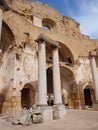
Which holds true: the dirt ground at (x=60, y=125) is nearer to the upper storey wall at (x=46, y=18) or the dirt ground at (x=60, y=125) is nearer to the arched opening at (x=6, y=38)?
the arched opening at (x=6, y=38)

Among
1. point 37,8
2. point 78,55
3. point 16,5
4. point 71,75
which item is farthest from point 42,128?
point 37,8

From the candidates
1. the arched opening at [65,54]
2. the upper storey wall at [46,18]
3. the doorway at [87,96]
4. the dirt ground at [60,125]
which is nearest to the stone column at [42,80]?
the dirt ground at [60,125]

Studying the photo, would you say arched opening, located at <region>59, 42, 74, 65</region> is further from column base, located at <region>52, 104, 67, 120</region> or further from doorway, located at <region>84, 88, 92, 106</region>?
column base, located at <region>52, 104, 67, 120</region>

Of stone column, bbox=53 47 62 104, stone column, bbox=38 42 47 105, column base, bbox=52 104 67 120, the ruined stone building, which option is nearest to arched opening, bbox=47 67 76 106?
the ruined stone building

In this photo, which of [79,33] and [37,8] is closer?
[37,8]

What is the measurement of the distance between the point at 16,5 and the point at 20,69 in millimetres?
14024

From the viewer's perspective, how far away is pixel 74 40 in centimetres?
2267

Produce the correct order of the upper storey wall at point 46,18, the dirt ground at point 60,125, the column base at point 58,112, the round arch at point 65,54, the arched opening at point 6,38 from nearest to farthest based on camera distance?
the dirt ground at point 60,125, the column base at point 58,112, the arched opening at point 6,38, the round arch at point 65,54, the upper storey wall at point 46,18

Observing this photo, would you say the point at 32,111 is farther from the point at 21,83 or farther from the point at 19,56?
the point at 19,56

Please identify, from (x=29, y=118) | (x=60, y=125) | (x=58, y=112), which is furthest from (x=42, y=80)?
(x=60, y=125)

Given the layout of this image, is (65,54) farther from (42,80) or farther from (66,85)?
(42,80)

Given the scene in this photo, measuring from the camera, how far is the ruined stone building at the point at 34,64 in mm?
11727

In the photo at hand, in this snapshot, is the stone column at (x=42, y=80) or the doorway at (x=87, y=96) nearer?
the stone column at (x=42, y=80)

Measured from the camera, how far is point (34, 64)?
16609 mm
